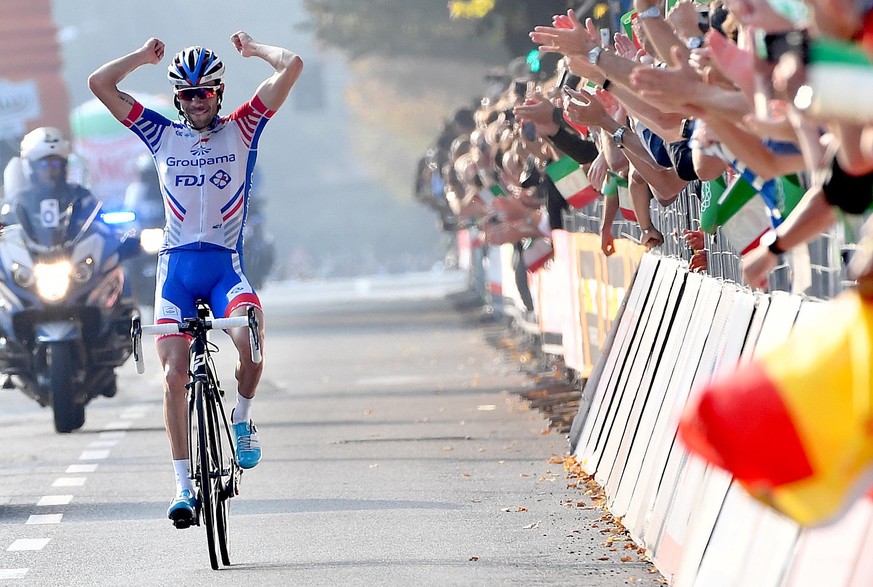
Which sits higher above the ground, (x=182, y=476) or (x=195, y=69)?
(x=195, y=69)

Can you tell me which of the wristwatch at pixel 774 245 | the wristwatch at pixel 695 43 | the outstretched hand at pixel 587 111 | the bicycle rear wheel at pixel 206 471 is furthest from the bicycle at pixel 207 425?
the wristwatch at pixel 774 245

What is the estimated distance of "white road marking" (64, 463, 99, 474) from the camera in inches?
546

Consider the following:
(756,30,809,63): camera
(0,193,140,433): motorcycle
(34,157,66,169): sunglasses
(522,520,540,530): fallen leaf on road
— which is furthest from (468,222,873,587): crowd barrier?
(34,157,66,169): sunglasses

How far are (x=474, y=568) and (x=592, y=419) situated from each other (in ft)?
10.8

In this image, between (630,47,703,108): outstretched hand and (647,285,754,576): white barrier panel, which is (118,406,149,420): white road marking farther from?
(630,47,703,108): outstretched hand

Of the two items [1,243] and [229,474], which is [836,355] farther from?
[1,243]

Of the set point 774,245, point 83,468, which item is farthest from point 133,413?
point 774,245

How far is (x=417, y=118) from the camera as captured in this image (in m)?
102

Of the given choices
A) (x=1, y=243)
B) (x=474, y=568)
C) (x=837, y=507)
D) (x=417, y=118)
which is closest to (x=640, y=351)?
(x=474, y=568)

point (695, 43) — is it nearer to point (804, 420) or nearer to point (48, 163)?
point (804, 420)

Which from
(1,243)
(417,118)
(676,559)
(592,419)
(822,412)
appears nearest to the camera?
(822,412)

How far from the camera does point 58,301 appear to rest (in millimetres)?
16375

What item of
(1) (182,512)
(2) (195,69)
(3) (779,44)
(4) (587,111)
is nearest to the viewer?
(3) (779,44)

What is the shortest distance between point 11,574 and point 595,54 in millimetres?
3419
